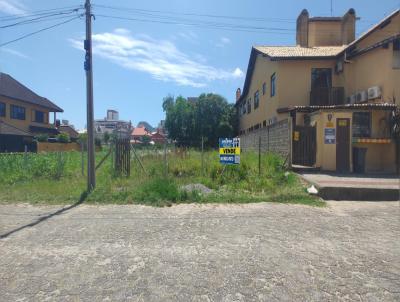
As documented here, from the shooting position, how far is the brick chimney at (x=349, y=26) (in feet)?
71.4

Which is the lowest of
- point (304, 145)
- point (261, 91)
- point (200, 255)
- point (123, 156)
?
point (200, 255)

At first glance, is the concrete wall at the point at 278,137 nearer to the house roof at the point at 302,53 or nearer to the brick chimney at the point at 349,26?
the house roof at the point at 302,53

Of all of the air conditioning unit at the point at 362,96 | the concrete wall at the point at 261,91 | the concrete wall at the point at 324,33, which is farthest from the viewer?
the concrete wall at the point at 324,33

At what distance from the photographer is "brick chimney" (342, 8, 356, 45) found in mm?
21750

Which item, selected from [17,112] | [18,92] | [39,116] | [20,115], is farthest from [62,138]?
[18,92]

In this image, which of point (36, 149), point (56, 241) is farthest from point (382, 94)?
point (36, 149)

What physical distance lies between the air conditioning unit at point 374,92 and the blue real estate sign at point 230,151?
932 centimetres

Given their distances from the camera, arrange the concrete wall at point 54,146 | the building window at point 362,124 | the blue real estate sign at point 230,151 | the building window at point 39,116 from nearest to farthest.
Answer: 1. the blue real estate sign at point 230,151
2. the building window at point 362,124
3. the concrete wall at point 54,146
4. the building window at point 39,116

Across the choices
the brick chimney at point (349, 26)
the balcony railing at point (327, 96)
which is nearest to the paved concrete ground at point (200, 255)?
the balcony railing at point (327, 96)

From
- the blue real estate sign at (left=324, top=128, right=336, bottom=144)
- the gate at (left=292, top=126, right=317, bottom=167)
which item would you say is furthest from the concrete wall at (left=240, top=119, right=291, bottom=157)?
the blue real estate sign at (left=324, top=128, right=336, bottom=144)

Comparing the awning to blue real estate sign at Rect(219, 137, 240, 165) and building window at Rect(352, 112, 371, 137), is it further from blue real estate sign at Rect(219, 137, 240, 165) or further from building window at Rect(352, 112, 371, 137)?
building window at Rect(352, 112, 371, 137)

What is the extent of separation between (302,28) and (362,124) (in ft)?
42.6

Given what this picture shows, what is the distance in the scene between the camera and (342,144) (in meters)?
13.0

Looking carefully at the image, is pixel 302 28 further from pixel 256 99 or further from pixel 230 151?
pixel 230 151
